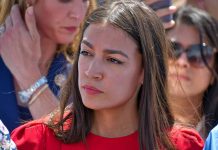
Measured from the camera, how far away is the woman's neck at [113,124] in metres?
3.00

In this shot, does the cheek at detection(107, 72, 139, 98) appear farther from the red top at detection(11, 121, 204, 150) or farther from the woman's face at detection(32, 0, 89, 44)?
the woman's face at detection(32, 0, 89, 44)

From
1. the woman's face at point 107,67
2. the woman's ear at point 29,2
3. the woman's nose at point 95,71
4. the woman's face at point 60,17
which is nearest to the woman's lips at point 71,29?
the woman's face at point 60,17

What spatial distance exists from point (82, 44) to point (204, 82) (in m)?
1.46

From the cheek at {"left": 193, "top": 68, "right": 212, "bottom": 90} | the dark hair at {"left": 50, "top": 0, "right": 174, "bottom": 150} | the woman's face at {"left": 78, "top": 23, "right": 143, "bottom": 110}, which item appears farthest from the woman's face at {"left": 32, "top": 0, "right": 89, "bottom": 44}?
the cheek at {"left": 193, "top": 68, "right": 212, "bottom": 90}

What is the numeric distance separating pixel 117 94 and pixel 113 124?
183 mm

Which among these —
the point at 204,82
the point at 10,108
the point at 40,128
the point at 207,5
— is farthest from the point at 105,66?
the point at 207,5

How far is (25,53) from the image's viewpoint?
144 inches

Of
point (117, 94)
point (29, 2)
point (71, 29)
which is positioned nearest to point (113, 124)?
point (117, 94)

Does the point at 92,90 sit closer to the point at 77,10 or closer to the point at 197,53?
the point at 77,10

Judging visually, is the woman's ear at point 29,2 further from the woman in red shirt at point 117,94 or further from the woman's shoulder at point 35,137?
the woman's shoulder at point 35,137

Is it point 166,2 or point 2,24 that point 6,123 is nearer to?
point 2,24

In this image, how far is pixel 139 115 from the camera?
3.04 meters

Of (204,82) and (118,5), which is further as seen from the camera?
(204,82)

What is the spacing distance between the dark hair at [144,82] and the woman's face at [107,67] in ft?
0.14
